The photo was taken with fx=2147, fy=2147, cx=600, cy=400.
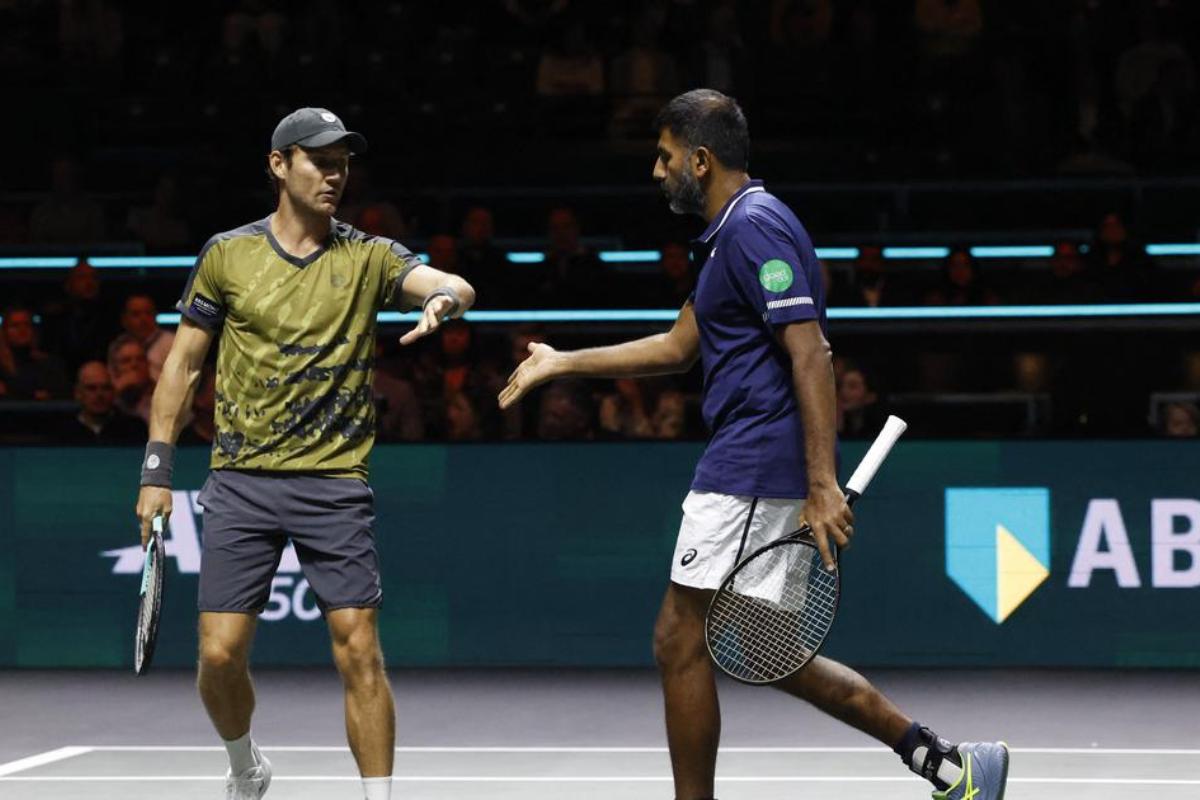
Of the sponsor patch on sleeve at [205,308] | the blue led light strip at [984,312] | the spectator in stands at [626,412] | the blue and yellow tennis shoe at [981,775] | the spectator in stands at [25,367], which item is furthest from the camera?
the spectator in stands at [25,367]

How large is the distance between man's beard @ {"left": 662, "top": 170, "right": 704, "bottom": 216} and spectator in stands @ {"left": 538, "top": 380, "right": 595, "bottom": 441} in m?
5.33

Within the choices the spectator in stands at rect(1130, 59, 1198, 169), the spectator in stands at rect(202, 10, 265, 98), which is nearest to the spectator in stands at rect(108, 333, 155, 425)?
the spectator in stands at rect(202, 10, 265, 98)

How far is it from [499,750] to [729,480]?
301cm

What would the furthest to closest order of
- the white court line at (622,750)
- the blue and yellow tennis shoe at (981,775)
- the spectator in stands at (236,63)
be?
1. the spectator in stands at (236,63)
2. the white court line at (622,750)
3. the blue and yellow tennis shoe at (981,775)

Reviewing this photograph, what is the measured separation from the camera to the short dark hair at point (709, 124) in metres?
5.85

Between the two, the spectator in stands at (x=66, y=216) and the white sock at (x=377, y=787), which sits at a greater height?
the spectator in stands at (x=66, y=216)

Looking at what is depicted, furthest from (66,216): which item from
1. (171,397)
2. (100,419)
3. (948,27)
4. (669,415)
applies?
(171,397)

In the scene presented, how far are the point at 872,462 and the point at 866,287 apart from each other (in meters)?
7.26

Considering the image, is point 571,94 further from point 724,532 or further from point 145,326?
point 724,532

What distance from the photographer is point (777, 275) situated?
562cm

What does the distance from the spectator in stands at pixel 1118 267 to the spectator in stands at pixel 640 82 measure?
4077mm

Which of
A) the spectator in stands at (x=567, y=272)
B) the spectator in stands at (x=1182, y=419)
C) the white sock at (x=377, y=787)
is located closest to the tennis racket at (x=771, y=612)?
the white sock at (x=377, y=787)

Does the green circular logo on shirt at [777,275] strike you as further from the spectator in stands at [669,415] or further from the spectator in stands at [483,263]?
the spectator in stands at [483,263]

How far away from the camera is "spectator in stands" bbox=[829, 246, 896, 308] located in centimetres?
1281
